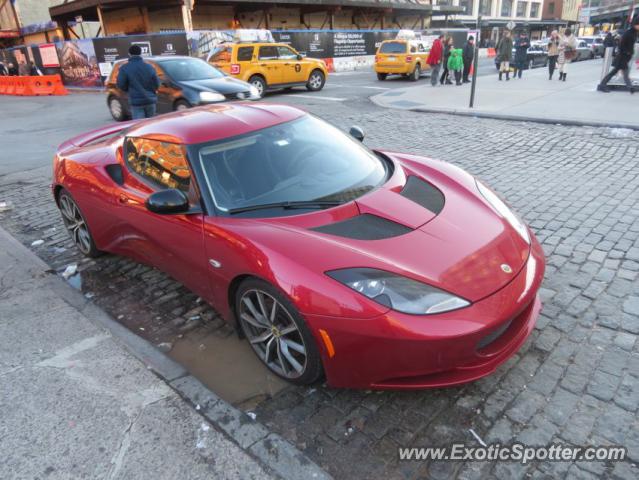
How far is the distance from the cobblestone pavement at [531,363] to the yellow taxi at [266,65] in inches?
418

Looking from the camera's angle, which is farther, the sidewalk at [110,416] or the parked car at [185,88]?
the parked car at [185,88]

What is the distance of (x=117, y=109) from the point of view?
1203cm

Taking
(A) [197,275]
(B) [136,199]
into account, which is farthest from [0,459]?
(B) [136,199]

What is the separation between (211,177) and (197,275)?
66 centimetres

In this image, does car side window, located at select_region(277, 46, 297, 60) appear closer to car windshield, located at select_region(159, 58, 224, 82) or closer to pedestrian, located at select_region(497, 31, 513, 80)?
car windshield, located at select_region(159, 58, 224, 82)

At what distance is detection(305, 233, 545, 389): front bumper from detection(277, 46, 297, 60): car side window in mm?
15390

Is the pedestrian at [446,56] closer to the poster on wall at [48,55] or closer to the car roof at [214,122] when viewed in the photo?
the car roof at [214,122]

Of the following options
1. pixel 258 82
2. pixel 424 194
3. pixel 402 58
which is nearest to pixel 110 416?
pixel 424 194

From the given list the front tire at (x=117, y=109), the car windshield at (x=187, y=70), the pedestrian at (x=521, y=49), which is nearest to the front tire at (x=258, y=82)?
the car windshield at (x=187, y=70)

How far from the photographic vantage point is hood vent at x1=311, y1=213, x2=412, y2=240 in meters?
2.53

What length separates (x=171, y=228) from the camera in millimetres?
3074

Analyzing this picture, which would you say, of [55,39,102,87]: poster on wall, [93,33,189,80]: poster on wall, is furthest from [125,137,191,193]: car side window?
[55,39,102,87]: poster on wall

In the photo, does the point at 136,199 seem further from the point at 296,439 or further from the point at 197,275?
the point at 296,439

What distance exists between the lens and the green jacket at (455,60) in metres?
16.0
